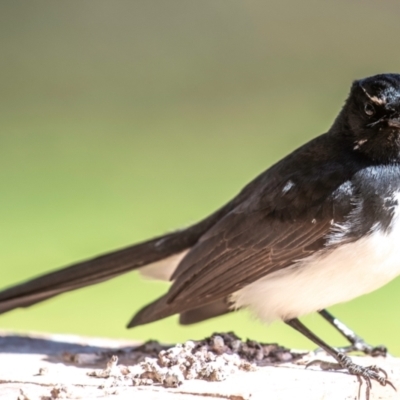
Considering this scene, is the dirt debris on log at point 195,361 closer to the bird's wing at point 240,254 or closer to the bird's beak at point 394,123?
the bird's wing at point 240,254

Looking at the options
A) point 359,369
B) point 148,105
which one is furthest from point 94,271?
point 148,105

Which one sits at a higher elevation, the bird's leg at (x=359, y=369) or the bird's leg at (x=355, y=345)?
the bird's leg at (x=355, y=345)

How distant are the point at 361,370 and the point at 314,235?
2.25 ft

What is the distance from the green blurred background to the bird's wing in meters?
3.51

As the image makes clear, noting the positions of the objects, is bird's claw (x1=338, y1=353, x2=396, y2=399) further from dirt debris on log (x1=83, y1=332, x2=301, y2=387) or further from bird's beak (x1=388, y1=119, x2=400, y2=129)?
bird's beak (x1=388, y1=119, x2=400, y2=129)

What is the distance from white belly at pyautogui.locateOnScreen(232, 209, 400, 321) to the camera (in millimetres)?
4312

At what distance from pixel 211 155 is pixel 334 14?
140 inches

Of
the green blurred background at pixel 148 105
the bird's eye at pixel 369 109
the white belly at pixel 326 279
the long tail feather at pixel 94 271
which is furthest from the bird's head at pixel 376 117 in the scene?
the green blurred background at pixel 148 105

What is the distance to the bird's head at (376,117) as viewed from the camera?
4297mm

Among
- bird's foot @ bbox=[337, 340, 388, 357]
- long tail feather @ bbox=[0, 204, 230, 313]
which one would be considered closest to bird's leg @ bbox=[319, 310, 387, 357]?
bird's foot @ bbox=[337, 340, 388, 357]

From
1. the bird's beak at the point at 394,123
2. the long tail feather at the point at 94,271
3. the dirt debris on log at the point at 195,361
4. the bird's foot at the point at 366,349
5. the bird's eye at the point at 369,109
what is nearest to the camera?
the dirt debris on log at the point at 195,361

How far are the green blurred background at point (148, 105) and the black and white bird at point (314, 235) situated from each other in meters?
3.52

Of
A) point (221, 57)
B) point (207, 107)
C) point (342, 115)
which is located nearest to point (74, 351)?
point (342, 115)

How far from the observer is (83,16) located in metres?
14.3
